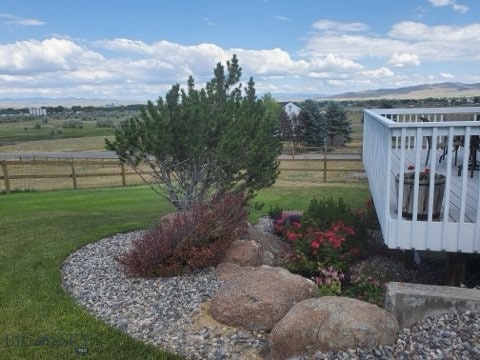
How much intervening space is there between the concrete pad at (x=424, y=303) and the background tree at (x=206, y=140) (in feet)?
11.3

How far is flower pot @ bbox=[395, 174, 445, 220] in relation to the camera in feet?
13.0

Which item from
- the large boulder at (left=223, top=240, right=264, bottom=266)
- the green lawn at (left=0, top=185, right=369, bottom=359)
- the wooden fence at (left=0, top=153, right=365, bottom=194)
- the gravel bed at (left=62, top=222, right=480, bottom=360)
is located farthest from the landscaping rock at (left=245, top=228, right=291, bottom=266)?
the wooden fence at (left=0, top=153, right=365, bottom=194)

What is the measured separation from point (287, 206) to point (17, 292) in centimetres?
734

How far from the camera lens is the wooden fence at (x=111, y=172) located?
19531mm

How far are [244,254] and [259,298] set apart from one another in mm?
1647

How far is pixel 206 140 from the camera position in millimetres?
6656

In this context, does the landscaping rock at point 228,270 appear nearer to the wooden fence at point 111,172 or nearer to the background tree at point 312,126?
the wooden fence at point 111,172

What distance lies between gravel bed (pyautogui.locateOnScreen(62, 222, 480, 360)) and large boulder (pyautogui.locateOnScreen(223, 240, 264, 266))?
420mm

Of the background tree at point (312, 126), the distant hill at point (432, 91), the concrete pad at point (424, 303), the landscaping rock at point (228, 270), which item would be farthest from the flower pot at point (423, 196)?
the distant hill at point (432, 91)

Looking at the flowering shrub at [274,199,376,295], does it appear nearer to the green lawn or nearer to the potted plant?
the potted plant

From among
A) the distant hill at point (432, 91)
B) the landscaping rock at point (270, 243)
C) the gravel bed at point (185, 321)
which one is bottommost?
the landscaping rock at point (270, 243)

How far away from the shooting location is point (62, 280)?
5426 millimetres

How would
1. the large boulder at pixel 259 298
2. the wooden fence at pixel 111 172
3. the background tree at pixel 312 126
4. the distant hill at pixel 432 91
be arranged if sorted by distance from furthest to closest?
the distant hill at pixel 432 91, the background tree at pixel 312 126, the wooden fence at pixel 111 172, the large boulder at pixel 259 298

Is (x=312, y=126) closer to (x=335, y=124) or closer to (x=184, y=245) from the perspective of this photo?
(x=335, y=124)
